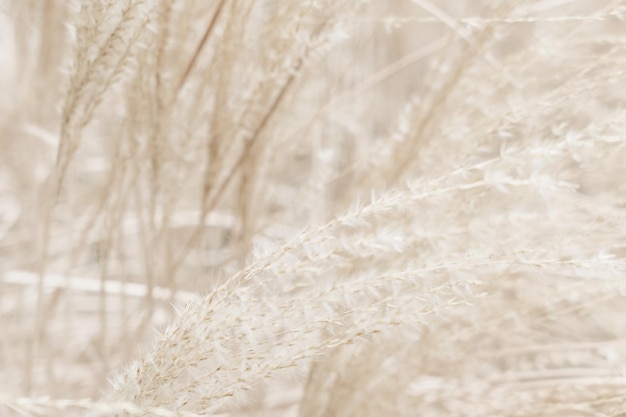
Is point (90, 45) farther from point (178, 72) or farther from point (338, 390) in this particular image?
point (338, 390)

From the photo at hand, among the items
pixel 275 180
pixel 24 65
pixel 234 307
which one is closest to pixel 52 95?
pixel 24 65

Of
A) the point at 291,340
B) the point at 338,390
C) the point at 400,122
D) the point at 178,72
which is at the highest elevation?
the point at 178,72

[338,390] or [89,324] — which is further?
[89,324]

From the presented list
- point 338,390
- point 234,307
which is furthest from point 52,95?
point 234,307

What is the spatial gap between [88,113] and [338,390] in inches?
19.1

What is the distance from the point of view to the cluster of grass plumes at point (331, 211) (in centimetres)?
62

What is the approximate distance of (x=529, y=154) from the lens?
0.65 meters

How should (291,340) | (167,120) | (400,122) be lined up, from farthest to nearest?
(400,122) → (167,120) → (291,340)

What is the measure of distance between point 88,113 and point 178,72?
16 centimetres

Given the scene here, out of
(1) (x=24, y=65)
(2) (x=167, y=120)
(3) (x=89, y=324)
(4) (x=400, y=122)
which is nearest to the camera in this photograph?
(2) (x=167, y=120)

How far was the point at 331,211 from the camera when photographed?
108cm

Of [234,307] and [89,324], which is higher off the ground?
[234,307]

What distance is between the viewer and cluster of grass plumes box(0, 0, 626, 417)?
0.62 metres

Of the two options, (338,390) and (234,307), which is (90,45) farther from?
(338,390)
